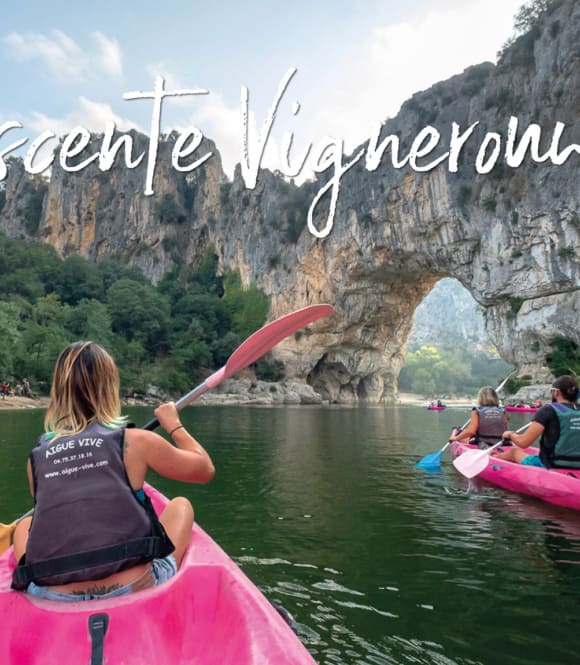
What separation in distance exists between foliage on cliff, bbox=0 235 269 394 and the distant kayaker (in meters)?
26.8

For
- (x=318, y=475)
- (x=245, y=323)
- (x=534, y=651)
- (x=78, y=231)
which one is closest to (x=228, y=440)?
(x=318, y=475)

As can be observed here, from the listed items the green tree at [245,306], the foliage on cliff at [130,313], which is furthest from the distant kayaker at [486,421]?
the green tree at [245,306]

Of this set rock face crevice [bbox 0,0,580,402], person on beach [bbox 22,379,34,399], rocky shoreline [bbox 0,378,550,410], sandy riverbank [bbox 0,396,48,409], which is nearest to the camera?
sandy riverbank [bbox 0,396,48,409]

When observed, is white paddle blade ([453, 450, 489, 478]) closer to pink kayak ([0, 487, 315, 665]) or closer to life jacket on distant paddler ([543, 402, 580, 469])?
life jacket on distant paddler ([543, 402, 580, 469])

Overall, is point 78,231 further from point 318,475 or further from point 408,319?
point 318,475

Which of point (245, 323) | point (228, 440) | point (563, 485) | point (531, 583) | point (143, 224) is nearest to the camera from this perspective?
point (531, 583)

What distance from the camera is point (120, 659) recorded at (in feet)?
5.65

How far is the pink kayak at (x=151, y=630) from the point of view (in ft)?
5.58

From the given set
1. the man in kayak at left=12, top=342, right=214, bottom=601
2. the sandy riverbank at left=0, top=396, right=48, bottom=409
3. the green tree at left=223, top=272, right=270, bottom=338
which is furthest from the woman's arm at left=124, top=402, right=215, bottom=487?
the green tree at left=223, top=272, right=270, bottom=338

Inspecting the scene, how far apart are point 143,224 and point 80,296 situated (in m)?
11.5

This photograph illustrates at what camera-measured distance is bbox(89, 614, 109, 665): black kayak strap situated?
168cm

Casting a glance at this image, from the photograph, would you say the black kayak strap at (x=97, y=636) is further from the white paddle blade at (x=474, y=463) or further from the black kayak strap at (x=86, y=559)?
the white paddle blade at (x=474, y=463)

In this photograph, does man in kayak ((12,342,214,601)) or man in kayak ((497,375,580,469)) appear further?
man in kayak ((497,375,580,469))

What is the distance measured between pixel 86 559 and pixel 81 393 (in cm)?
57
